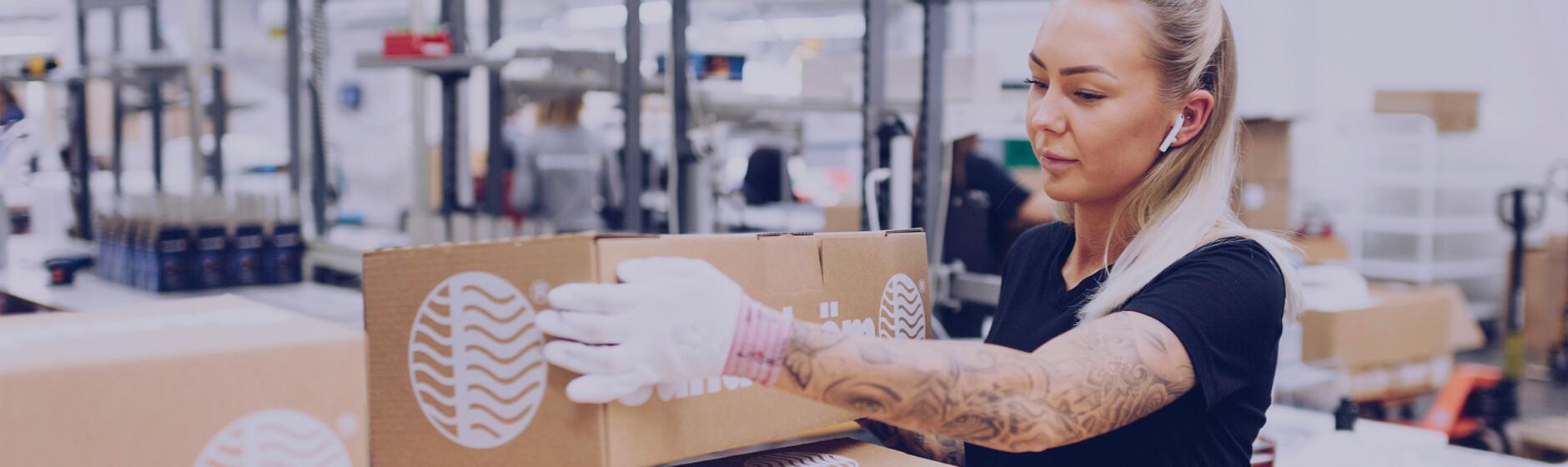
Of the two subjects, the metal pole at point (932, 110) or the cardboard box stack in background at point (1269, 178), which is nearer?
the metal pole at point (932, 110)

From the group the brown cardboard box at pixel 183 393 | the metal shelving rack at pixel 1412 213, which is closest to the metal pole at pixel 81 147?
the brown cardboard box at pixel 183 393

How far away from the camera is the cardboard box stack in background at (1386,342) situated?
376 cm

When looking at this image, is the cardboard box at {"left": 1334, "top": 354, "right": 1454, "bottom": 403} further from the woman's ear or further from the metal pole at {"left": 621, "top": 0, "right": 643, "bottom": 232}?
the woman's ear

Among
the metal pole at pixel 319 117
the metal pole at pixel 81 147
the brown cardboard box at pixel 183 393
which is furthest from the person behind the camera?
the metal pole at pixel 81 147

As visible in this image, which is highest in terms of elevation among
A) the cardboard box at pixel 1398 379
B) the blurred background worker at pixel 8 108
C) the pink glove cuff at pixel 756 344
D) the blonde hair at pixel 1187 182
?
the blurred background worker at pixel 8 108

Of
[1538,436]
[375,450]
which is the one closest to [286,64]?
[375,450]

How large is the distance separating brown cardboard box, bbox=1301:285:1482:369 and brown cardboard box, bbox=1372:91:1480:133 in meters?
1.91

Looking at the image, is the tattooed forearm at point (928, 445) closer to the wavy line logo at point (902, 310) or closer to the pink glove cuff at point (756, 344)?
the wavy line logo at point (902, 310)

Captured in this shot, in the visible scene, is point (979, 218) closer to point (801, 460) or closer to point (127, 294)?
point (801, 460)

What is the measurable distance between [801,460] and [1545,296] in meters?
6.34

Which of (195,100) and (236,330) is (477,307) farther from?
(195,100)

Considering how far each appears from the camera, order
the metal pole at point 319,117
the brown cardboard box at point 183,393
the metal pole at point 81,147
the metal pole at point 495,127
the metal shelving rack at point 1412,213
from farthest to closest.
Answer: the metal shelving rack at point 1412,213 → the metal pole at point 81,147 → the metal pole at point 319,117 → the metal pole at point 495,127 → the brown cardboard box at point 183,393

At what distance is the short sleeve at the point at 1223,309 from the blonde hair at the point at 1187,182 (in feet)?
0.10

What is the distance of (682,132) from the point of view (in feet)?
9.78
